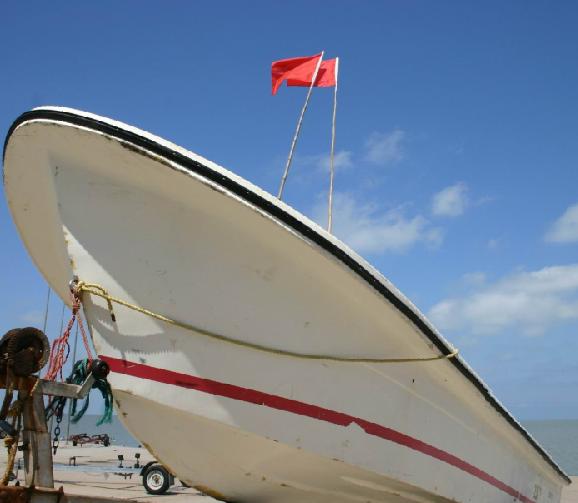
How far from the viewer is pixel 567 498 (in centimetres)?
1249

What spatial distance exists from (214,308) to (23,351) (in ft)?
3.90

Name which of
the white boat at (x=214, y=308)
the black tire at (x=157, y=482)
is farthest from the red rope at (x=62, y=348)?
the black tire at (x=157, y=482)

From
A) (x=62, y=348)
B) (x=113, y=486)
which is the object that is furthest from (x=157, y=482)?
(x=62, y=348)

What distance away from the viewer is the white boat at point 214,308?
11.8ft

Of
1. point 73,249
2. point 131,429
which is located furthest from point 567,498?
point 73,249

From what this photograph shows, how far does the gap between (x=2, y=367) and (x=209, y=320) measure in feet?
4.10

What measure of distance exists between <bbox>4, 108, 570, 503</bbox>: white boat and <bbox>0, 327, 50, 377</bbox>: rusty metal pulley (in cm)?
62

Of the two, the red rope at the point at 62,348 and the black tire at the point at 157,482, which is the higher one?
the red rope at the point at 62,348

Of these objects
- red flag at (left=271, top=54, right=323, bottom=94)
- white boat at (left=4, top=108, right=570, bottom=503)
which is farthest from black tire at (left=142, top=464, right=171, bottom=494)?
red flag at (left=271, top=54, right=323, bottom=94)

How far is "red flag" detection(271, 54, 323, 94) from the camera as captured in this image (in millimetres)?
7504

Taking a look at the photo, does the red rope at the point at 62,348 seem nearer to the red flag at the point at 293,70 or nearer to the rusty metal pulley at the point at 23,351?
the rusty metal pulley at the point at 23,351

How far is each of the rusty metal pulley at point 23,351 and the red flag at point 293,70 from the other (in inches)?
215

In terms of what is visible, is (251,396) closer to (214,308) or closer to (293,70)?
(214,308)

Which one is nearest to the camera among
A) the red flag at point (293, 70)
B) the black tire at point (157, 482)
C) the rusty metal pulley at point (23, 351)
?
the rusty metal pulley at point (23, 351)
